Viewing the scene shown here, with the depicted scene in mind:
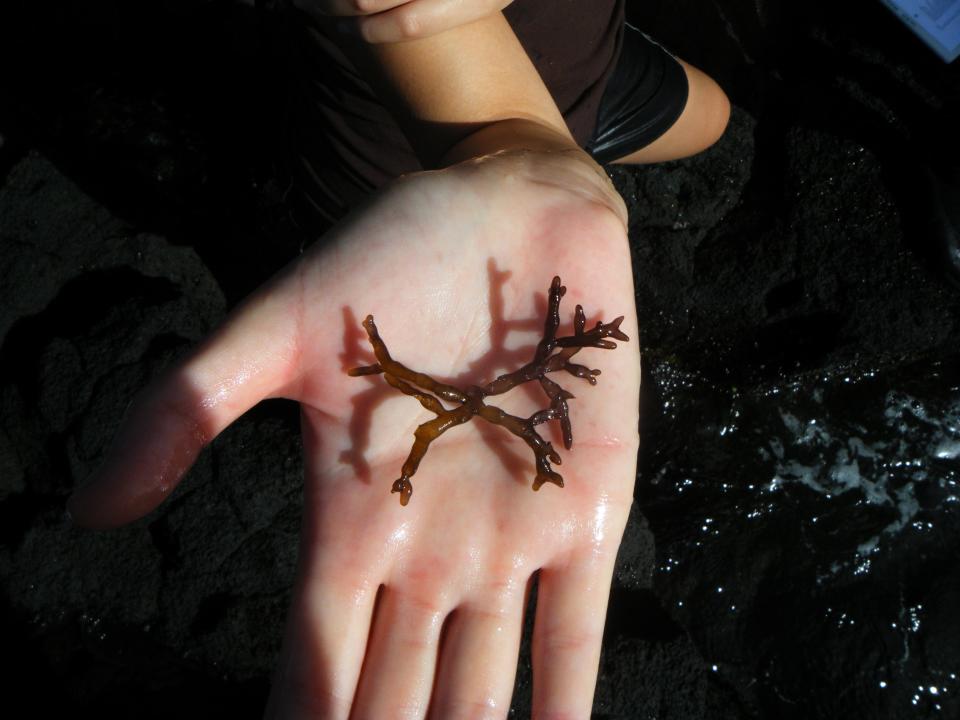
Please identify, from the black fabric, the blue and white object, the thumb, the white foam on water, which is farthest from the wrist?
the blue and white object

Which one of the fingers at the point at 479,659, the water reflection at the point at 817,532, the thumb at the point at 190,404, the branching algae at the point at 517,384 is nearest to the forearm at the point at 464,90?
the branching algae at the point at 517,384

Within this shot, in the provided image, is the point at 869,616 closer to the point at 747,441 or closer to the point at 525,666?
the point at 747,441

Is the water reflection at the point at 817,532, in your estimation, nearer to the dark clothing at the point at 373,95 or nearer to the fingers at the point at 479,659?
the dark clothing at the point at 373,95

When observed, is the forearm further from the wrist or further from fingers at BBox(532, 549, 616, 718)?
fingers at BBox(532, 549, 616, 718)

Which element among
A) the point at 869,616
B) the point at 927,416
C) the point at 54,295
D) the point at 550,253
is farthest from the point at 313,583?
the point at 927,416

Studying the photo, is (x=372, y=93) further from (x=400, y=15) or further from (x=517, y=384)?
(x=517, y=384)

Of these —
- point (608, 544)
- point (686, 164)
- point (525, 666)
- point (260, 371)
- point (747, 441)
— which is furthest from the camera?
point (686, 164)
